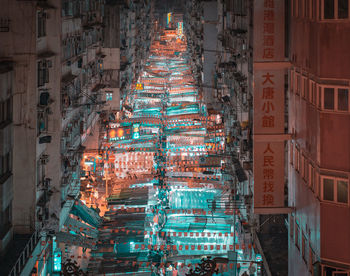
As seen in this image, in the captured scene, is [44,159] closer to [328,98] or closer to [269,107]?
[269,107]

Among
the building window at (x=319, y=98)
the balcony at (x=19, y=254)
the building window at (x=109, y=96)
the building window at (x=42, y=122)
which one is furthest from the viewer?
the building window at (x=109, y=96)

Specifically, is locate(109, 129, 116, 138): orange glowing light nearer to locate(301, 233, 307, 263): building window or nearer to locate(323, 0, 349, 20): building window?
locate(301, 233, 307, 263): building window

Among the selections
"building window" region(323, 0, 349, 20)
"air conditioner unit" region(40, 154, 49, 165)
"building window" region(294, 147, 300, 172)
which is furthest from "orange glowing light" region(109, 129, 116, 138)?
"building window" region(323, 0, 349, 20)

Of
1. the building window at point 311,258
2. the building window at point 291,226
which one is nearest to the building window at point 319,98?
the building window at point 311,258

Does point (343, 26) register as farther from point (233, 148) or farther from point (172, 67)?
point (172, 67)

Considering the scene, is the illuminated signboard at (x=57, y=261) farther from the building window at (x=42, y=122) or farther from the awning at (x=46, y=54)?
the awning at (x=46, y=54)

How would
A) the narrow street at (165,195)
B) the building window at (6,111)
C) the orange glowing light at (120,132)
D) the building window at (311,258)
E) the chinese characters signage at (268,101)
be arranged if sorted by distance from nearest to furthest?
the building window at (311,258) < the chinese characters signage at (268,101) < the building window at (6,111) < the narrow street at (165,195) < the orange glowing light at (120,132)

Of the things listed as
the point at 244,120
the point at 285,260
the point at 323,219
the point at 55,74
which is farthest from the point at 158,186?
the point at 323,219
